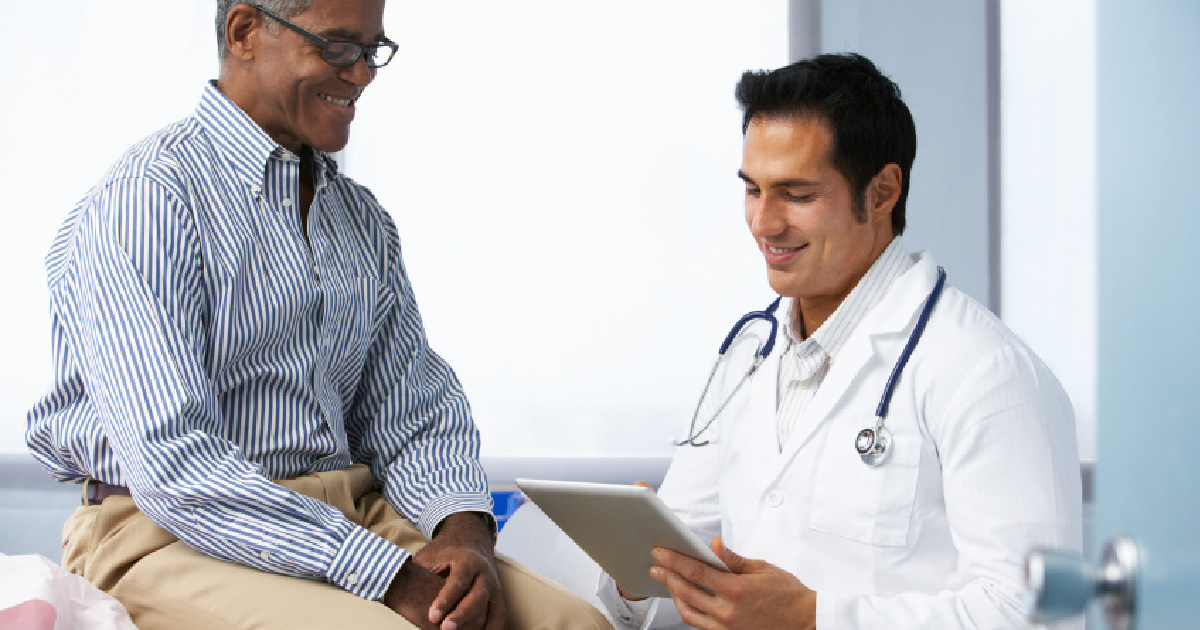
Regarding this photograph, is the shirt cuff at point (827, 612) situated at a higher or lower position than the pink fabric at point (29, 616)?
lower

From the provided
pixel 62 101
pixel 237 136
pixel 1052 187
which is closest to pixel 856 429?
pixel 237 136

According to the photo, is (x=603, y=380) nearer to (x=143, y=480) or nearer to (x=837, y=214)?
(x=837, y=214)

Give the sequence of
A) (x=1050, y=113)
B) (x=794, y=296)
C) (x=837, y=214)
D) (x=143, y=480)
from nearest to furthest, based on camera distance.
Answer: (x=143, y=480) → (x=837, y=214) → (x=794, y=296) → (x=1050, y=113)

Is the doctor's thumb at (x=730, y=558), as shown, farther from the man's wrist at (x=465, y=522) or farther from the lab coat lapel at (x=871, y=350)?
the man's wrist at (x=465, y=522)

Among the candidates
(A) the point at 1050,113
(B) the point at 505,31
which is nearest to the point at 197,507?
(B) the point at 505,31

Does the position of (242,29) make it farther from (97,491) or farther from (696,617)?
(696,617)

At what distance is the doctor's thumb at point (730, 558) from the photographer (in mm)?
1278

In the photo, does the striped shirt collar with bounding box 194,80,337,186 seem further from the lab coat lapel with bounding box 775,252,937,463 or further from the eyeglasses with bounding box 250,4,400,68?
the lab coat lapel with bounding box 775,252,937,463

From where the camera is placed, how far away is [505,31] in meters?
2.92

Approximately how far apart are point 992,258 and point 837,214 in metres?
1.59

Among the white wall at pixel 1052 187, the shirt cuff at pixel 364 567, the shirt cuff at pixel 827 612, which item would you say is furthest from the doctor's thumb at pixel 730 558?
the white wall at pixel 1052 187

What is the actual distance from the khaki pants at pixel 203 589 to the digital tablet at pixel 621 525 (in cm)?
13

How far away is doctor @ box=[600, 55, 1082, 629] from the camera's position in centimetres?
129

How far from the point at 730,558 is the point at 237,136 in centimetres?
97
